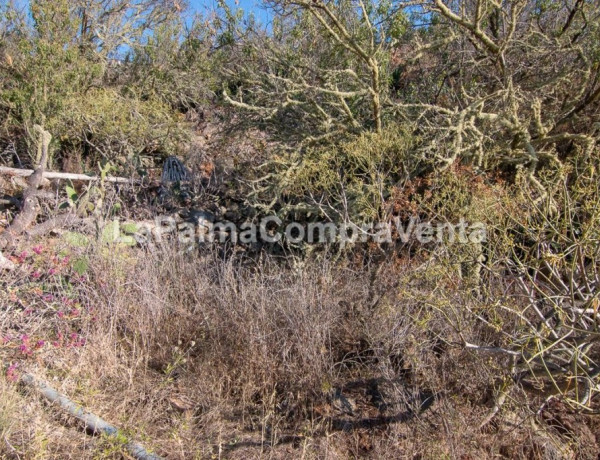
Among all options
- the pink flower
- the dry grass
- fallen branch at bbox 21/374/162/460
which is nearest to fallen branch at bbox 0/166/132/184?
the dry grass

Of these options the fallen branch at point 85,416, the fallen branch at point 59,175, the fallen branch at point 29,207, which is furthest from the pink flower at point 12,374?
the fallen branch at point 59,175

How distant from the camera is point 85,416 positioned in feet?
8.70

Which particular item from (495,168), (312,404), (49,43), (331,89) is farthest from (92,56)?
(312,404)

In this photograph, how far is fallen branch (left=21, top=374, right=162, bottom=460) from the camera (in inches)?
97.3

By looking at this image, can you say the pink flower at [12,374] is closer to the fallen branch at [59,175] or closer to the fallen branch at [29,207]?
the fallen branch at [29,207]

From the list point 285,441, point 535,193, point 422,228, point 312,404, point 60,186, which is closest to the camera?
point 285,441

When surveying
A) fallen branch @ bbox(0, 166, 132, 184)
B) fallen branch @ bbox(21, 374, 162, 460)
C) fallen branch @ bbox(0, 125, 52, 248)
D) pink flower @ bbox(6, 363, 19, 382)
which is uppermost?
fallen branch @ bbox(0, 166, 132, 184)

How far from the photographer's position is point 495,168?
4566 millimetres

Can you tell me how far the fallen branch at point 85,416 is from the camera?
2471mm

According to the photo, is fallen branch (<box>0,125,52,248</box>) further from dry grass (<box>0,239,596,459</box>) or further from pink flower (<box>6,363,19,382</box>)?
pink flower (<box>6,363,19,382</box>)

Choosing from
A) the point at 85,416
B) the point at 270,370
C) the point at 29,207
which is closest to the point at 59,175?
the point at 29,207

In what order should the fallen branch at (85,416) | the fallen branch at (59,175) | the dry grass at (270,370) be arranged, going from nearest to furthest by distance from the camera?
the fallen branch at (85,416), the dry grass at (270,370), the fallen branch at (59,175)

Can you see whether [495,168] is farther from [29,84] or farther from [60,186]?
[29,84]

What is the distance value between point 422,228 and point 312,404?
1.66 m
